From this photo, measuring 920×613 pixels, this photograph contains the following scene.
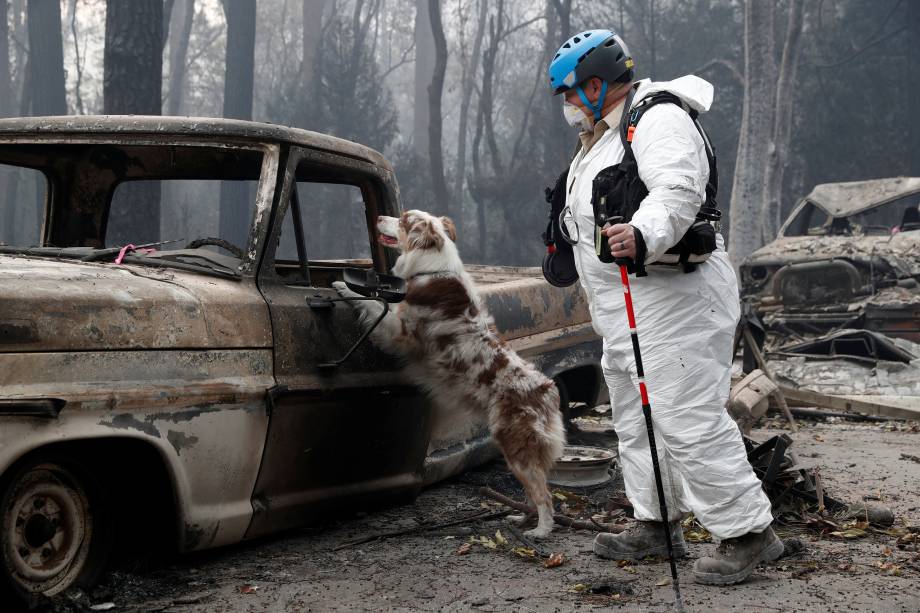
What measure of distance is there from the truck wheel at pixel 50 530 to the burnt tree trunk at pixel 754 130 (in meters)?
18.3

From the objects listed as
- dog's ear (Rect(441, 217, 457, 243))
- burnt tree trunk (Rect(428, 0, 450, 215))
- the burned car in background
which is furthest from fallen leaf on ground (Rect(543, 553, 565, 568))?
burnt tree trunk (Rect(428, 0, 450, 215))

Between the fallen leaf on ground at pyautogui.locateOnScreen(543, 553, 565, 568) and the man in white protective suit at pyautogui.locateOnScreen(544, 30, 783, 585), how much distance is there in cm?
52

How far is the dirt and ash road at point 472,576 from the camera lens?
11.8 feet

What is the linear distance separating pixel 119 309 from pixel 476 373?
1700 millimetres

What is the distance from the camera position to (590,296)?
14.0ft

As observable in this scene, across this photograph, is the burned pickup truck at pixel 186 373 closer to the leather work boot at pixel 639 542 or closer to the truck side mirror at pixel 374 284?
the truck side mirror at pixel 374 284

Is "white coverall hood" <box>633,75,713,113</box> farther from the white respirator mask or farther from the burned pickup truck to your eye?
the burned pickup truck

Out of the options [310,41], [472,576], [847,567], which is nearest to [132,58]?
[472,576]

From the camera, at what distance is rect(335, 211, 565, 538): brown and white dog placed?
4.50 m

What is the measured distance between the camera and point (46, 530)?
3.25 metres

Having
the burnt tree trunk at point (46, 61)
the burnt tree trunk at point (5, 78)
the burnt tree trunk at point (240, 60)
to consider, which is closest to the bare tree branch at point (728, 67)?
the burnt tree trunk at point (240, 60)

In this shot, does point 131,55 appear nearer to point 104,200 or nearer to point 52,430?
point 104,200

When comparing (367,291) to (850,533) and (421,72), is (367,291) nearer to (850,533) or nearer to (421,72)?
(850,533)

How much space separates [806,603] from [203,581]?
2226 mm
